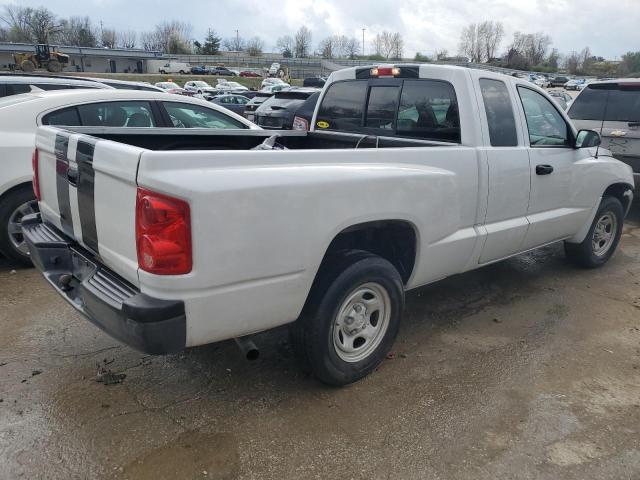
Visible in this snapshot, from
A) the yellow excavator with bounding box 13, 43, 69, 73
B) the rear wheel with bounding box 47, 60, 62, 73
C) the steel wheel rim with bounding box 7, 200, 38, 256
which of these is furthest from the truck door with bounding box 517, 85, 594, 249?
the rear wheel with bounding box 47, 60, 62, 73

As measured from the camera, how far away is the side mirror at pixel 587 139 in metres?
4.75

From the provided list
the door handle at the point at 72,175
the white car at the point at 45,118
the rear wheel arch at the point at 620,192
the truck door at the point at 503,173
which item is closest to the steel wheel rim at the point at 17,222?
the white car at the point at 45,118

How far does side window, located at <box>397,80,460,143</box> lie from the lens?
399 cm

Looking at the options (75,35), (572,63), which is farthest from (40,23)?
(572,63)

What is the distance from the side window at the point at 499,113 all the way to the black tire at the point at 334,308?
1.49 m

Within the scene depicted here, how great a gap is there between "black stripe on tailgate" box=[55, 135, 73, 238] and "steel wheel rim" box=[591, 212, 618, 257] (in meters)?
4.98

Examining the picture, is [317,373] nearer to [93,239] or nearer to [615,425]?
[93,239]

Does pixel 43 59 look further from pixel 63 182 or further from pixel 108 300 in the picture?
pixel 108 300

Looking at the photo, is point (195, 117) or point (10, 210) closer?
point (10, 210)

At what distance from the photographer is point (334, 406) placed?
315cm

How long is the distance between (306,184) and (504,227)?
2.11 metres

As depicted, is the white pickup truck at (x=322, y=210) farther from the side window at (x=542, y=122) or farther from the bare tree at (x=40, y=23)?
the bare tree at (x=40, y=23)

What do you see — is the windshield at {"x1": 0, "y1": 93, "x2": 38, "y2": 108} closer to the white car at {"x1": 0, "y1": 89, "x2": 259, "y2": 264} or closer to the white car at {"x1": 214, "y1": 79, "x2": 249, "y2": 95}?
the white car at {"x1": 0, "y1": 89, "x2": 259, "y2": 264}

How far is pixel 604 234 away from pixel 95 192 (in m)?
5.26
